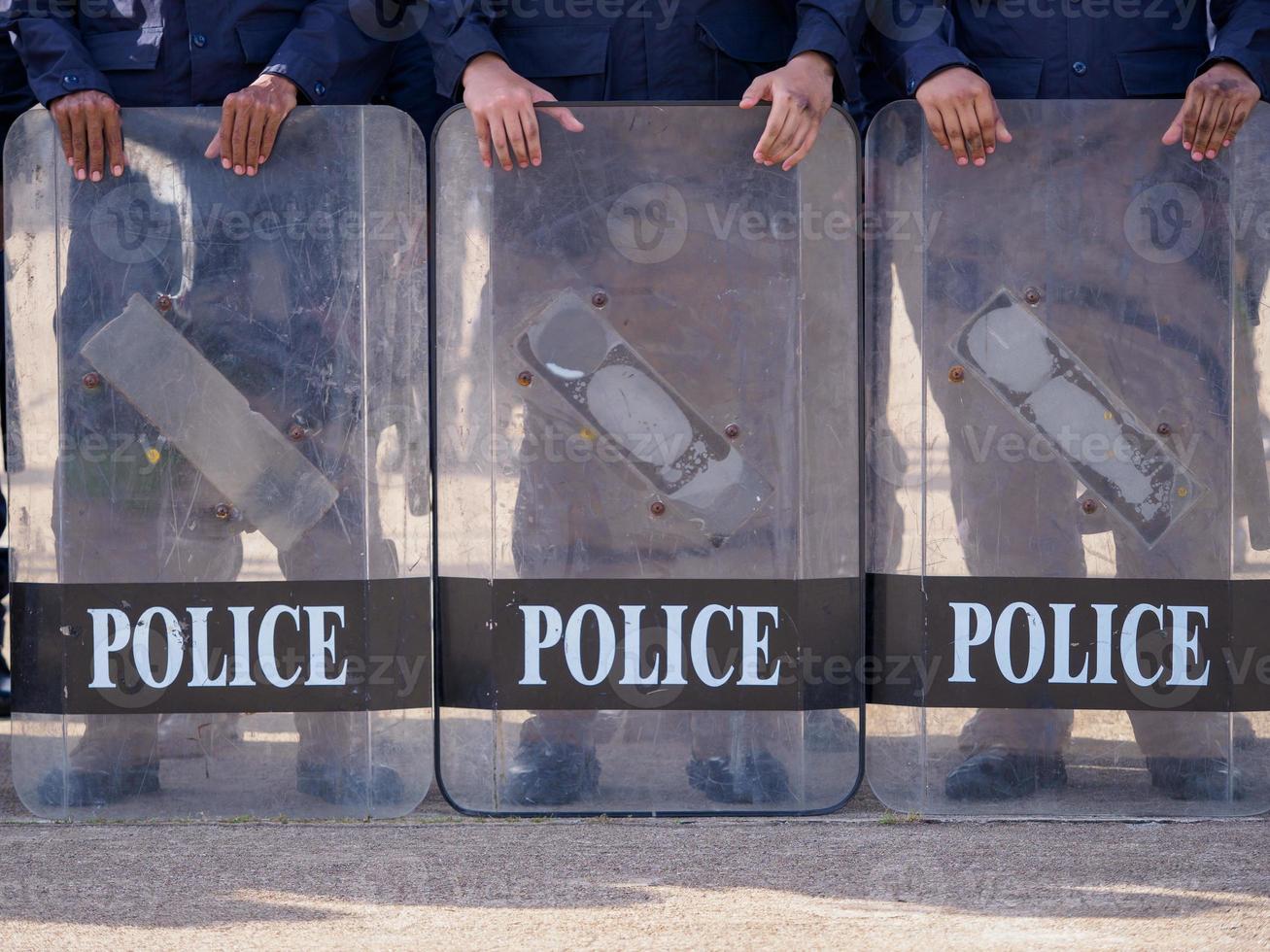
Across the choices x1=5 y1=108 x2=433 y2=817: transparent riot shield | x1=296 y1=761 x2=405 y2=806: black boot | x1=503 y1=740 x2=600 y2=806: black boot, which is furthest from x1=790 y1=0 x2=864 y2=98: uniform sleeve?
x1=296 y1=761 x2=405 y2=806: black boot

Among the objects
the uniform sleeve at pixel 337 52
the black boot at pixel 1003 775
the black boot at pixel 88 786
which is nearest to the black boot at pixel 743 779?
the black boot at pixel 1003 775

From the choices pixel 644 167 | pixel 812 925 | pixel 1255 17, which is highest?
pixel 1255 17

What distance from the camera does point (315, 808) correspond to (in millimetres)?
2350

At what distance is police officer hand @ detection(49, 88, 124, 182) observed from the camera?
2268 millimetres

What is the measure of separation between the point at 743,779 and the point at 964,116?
3.66ft

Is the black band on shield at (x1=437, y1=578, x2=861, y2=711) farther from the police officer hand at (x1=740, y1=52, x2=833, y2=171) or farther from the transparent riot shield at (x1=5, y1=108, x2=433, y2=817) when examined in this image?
the police officer hand at (x1=740, y1=52, x2=833, y2=171)

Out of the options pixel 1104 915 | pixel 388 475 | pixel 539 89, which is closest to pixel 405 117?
pixel 539 89

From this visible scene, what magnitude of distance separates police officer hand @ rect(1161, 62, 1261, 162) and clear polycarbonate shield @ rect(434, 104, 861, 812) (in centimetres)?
52

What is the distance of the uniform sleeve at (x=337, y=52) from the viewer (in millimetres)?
2387

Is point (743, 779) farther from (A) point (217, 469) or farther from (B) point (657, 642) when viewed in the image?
(A) point (217, 469)

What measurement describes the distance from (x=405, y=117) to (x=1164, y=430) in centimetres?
132

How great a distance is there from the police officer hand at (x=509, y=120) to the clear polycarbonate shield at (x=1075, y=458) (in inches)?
21.0

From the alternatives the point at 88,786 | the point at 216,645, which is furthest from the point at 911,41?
the point at 88,786

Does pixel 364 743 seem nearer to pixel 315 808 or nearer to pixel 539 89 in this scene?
pixel 315 808
